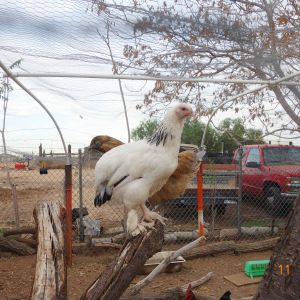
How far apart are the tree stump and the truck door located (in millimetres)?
6871

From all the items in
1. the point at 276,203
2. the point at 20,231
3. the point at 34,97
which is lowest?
the point at 20,231

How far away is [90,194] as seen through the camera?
38.0 ft

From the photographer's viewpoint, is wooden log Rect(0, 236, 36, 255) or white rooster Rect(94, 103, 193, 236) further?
wooden log Rect(0, 236, 36, 255)

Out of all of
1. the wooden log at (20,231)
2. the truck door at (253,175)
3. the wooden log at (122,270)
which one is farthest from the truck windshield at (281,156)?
the wooden log at (122,270)

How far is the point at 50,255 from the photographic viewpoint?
263 centimetres

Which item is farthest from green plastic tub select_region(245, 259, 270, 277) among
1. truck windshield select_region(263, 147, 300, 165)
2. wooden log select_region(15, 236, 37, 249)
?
truck windshield select_region(263, 147, 300, 165)

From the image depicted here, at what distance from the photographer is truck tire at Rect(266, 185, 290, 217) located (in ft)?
25.7

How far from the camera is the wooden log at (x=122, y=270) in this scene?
2527mm

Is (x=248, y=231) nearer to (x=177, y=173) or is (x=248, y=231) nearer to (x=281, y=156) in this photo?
(x=281, y=156)

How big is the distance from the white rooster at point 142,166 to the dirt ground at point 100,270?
7.34 ft

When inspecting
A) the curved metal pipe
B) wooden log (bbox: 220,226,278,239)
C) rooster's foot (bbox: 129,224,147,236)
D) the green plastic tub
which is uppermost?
the curved metal pipe

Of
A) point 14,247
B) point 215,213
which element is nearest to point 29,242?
point 14,247

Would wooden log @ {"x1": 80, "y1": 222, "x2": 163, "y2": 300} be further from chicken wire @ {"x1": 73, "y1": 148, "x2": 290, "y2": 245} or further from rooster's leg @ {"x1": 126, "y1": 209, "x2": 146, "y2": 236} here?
chicken wire @ {"x1": 73, "y1": 148, "x2": 290, "y2": 245}

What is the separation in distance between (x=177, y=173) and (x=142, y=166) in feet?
5.95
